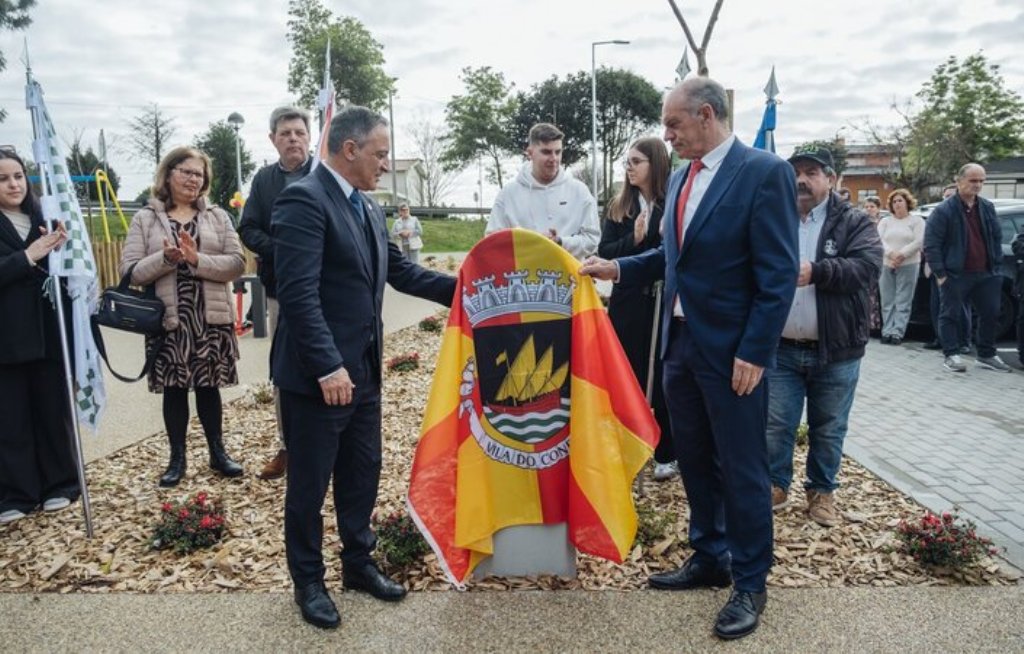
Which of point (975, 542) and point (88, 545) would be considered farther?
point (88, 545)

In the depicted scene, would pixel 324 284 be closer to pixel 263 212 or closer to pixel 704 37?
pixel 263 212

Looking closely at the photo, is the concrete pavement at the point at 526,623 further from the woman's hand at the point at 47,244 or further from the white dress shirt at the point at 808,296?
the woman's hand at the point at 47,244

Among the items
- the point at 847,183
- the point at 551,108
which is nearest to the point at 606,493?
the point at 551,108

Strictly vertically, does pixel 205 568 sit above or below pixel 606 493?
below

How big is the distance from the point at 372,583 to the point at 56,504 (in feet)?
7.93

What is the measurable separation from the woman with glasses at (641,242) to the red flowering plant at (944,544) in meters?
1.59

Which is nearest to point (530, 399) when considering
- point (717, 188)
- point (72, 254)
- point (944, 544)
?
point (717, 188)

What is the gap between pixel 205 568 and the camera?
12.3ft

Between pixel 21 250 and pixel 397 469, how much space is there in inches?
106

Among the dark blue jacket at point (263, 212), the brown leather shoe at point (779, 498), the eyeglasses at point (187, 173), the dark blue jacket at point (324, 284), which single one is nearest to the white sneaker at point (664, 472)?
the brown leather shoe at point (779, 498)

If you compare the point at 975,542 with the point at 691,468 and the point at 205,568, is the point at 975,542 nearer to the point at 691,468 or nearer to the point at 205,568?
the point at 691,468

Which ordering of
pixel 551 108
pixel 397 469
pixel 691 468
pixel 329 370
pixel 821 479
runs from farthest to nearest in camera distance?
1. pixel 551 108
2. pixel 397 469
3. pixel 821 479
4. pixel 691 468
5. pixel 329 370

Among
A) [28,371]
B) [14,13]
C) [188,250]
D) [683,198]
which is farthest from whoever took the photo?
[14,13]

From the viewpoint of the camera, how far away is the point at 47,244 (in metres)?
4.12
